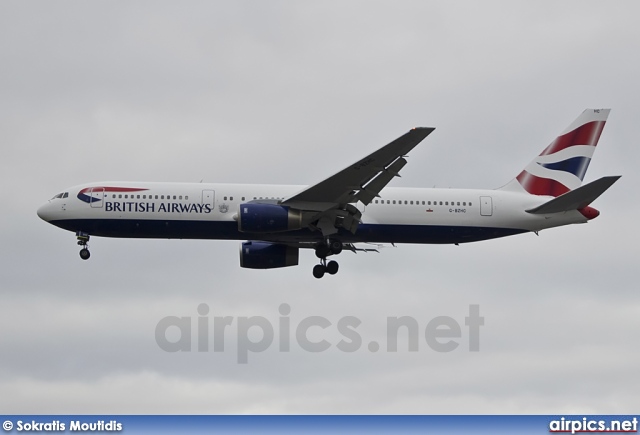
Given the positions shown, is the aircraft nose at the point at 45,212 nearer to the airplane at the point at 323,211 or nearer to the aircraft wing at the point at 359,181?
the airplane at the point at 323,211

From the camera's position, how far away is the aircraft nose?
1889 inches

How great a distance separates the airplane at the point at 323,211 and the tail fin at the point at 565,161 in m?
0.44

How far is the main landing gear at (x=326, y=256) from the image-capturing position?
48031 mm

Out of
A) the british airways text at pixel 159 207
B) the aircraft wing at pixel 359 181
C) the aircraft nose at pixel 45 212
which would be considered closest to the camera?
the aircraft wing at pixel 359 181

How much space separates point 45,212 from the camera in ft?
158

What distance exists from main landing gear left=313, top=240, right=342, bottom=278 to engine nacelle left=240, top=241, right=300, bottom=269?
1.91 meters

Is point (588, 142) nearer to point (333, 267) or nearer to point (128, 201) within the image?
point (333, 267)

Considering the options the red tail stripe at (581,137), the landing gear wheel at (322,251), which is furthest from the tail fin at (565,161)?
the landing gear wheel at (322,251)

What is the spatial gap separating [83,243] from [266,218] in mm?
8314

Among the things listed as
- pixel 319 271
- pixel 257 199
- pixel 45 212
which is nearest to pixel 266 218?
pixel 257 199

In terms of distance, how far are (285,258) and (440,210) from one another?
7485 millimetres

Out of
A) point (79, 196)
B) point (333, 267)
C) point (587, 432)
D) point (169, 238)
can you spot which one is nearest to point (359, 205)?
point (333, 267)

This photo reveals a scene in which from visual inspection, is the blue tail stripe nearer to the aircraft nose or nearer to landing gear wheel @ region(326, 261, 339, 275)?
landing gear wheel @ region(326, 261, 339, 275)

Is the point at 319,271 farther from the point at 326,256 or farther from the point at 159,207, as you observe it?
the point at 159,207
